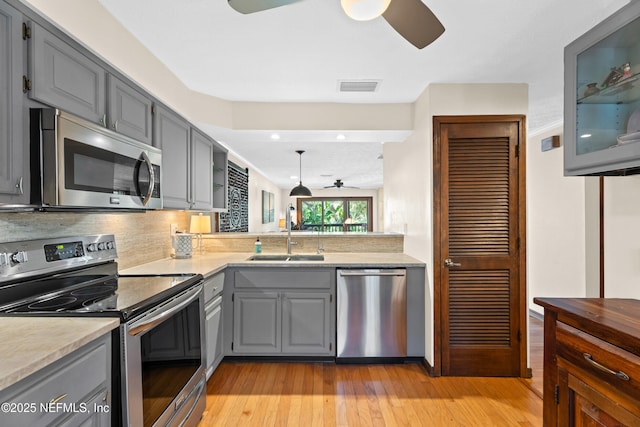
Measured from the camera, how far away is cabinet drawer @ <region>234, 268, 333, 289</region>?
9.39ft

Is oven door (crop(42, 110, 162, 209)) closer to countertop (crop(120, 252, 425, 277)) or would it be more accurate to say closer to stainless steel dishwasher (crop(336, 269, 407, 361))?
countertop (crop(120, 252, 425, 277))

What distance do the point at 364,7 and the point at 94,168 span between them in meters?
1.35

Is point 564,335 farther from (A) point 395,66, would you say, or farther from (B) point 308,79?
(B) point 308,79

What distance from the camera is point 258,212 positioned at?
22.6 feet

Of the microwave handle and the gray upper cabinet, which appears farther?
the microwave handle

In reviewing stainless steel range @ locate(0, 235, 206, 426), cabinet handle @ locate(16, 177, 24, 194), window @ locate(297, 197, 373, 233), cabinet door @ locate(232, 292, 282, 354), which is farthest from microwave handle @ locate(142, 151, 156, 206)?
window @ locate(297, 197, 373, 233)

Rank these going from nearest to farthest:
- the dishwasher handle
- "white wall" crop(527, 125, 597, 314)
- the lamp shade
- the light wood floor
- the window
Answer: the light wood floor, the dishwasher handle, the lamp shade, "white wall" crop(527, 125, 597, 314), the window

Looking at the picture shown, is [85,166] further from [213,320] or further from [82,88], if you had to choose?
[213,320]

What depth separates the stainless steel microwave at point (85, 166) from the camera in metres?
1.31

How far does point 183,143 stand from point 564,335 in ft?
8.79

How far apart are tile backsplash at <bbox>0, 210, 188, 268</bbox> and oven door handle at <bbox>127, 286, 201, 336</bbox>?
0.71 meters

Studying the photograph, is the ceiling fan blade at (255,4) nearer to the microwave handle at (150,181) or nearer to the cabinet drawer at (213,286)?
the microwave handle at (150,181)

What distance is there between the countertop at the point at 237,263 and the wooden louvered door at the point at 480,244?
15.4 inches

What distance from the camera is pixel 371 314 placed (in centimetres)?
286
